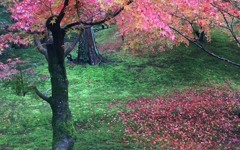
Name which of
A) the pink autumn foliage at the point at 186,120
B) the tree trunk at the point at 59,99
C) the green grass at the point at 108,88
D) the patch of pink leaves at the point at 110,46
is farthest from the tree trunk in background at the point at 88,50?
the tree trunk at the point at 59,99

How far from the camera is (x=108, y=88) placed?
45.0 feet

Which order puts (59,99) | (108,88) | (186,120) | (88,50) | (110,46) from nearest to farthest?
(59,99) < (186,120) < (108,88) < (88,50) < (110,46)

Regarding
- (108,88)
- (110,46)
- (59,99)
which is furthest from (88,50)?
(59,99)

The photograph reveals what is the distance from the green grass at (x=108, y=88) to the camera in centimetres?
835

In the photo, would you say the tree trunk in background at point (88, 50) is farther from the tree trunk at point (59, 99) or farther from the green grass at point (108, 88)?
the tree trunk at point (59, 99)

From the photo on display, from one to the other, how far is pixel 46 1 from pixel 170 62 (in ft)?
41.2

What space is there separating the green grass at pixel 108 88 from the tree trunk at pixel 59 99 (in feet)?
2.97

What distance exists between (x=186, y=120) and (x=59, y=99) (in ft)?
18.0

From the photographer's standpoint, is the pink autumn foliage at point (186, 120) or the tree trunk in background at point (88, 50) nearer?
the pink autumn foliage at point (186, 120)

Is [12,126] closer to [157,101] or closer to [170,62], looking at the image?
[157,101]

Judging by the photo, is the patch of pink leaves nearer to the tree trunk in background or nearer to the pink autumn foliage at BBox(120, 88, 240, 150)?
the tree trunk in background

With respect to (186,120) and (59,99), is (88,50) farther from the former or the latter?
(59,99)

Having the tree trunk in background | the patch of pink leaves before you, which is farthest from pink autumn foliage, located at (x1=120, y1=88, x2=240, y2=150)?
the patch of pink leaves

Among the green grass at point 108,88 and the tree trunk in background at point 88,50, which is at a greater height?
the tree trunk in background at point 88,50
